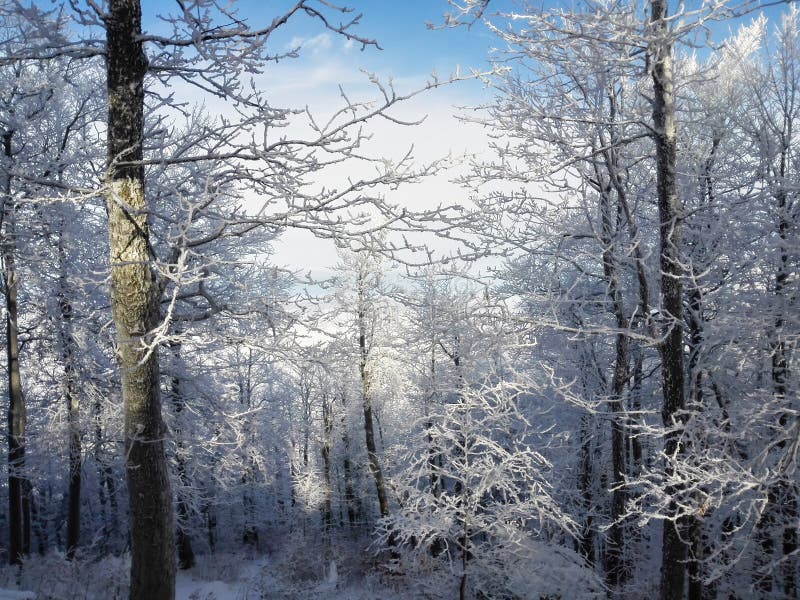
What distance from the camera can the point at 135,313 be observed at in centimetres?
403

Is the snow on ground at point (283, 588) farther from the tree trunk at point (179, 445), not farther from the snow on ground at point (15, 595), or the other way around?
the snow on ground at point (15, 595)

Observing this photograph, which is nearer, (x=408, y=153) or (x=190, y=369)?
(x=408, y=153)

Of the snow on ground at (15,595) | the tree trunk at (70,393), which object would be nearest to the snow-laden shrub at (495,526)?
the snow on ground at (15,595)

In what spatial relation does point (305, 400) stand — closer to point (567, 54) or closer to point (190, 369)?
point (190, 369)

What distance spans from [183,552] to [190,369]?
5679mm

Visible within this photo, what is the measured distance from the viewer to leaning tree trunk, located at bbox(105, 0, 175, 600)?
3957 mm

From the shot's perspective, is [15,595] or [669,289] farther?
[15,595]

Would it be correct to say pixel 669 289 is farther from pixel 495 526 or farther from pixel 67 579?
pixel 67 579

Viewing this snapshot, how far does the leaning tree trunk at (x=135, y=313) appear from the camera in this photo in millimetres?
3957

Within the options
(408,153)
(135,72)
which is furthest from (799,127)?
(135,72)

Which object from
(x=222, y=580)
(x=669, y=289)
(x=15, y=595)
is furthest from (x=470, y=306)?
(x=222, y=580)

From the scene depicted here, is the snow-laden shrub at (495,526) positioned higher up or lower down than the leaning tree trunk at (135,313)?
lower down

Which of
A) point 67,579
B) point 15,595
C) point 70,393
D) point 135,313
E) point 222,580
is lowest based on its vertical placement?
point 222,580

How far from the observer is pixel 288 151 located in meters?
4.24
